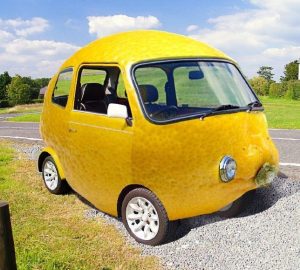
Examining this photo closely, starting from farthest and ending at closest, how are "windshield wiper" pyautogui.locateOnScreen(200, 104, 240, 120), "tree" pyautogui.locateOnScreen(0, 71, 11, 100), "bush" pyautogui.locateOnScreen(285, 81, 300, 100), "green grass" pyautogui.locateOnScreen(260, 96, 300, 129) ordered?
"tree" pyautogui.locateOnScreen(0, 71, 11, 100) → "bush" pyautogui.locateOnScreen(285, 81, 300, 100) → "green grass" pyautogui.locateOnScreen(260, 96, 300, 129) → "windshield wiper" pyautogui.locateOnScreen(200, 104, 240, 120)

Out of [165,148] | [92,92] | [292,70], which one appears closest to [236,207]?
[165,148]

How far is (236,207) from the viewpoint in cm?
504

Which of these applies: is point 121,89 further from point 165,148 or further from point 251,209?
point 251,209

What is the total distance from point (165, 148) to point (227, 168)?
69 cm

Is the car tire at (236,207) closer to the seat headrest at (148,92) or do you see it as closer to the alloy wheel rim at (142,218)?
the alloy wheel rim at (142,218)

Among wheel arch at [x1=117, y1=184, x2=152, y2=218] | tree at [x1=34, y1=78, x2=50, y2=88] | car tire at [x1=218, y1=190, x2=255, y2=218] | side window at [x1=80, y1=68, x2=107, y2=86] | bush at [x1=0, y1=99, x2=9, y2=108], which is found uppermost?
tree at [x1=34, y1=78, x2=50, y2=88]

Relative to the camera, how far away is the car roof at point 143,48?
4.75 metres

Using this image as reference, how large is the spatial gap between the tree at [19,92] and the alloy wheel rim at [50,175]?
77.5m

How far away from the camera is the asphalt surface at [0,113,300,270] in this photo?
4078 millimetres

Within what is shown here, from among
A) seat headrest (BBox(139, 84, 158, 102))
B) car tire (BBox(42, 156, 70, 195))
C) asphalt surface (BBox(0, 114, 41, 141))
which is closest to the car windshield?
seat headrest (BBox(139, 84, 158, 102))

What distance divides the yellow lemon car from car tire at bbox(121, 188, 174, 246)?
0.04ft

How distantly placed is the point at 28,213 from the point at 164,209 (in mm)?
2350

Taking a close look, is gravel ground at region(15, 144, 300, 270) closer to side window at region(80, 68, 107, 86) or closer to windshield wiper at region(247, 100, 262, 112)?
windshield wiper at region(247, 100, 262, 112)

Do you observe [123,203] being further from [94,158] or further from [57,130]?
[57,130]
